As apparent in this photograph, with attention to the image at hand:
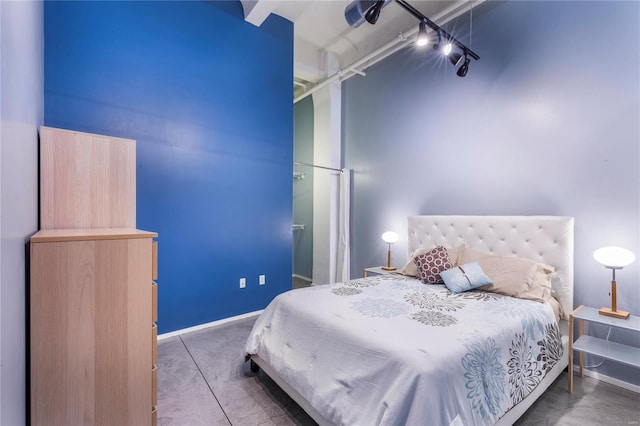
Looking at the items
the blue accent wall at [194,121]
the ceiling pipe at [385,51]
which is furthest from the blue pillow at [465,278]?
the ceiling pipe at [385,51]

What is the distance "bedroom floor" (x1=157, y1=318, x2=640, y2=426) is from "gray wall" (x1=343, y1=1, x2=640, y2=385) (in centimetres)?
43

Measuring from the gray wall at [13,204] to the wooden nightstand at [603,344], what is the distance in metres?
2.94

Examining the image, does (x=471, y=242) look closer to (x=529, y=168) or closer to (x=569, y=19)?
(x=529, y=168)

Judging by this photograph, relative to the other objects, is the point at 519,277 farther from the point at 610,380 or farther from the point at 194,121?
the point at 194,121

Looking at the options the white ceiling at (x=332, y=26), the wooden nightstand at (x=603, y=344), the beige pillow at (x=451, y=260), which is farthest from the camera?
the white ceiling at (x=332, y=26)

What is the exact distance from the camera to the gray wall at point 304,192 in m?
5.31

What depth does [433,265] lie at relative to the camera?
274 centimetres

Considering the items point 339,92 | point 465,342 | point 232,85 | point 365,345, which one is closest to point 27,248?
point 365,345

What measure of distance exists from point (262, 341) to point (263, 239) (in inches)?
64.1

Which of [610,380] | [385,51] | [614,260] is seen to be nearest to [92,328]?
[614,260]

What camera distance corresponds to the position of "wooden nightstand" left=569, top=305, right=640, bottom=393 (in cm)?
190

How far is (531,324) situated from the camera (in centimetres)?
185

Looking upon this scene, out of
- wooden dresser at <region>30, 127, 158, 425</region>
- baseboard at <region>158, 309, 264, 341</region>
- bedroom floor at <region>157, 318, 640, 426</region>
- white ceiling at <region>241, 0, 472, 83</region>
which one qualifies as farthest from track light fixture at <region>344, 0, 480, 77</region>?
baseboard at <region>158, 309, 264, 341</region>

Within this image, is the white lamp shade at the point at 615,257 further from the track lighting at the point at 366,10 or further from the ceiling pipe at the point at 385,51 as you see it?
the ceiling pipe at the point at 385,51
